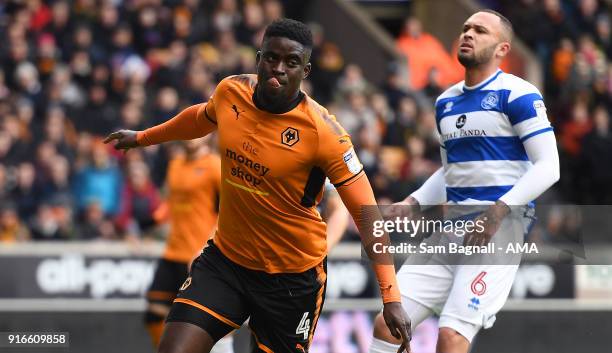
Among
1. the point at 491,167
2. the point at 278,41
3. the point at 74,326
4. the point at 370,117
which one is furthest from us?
the point at 370,117

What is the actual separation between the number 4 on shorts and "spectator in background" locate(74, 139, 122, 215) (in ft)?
25.6

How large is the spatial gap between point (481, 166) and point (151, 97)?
940 cm

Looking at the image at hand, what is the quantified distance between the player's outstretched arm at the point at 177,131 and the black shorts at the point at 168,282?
374 cm

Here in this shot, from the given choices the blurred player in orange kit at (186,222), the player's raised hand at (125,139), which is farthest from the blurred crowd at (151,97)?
the player's raised hand at (125,139)

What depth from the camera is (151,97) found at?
54.6 ft

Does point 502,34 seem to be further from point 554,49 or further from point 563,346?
A: point 554,49

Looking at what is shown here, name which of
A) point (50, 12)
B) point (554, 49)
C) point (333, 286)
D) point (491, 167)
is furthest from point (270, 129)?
point (554, 49)

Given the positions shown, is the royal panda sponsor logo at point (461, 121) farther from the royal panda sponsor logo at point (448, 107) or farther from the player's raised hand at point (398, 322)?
the player's raised hand at point (398, 322)

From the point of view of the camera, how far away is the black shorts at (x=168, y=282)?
11.6 m

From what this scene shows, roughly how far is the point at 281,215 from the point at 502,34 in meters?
1.89

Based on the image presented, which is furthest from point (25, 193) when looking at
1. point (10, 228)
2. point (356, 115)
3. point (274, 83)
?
point (274, 83)

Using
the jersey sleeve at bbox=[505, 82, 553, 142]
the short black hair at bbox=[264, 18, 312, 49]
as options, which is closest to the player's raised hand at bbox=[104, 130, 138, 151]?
the short black hair at bbox=[264, 18, 312, 49]

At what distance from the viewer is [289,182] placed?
7.11m

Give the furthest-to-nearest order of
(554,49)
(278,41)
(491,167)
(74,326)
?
(554,49)
(74,326)
(491,167)
(278,41)
